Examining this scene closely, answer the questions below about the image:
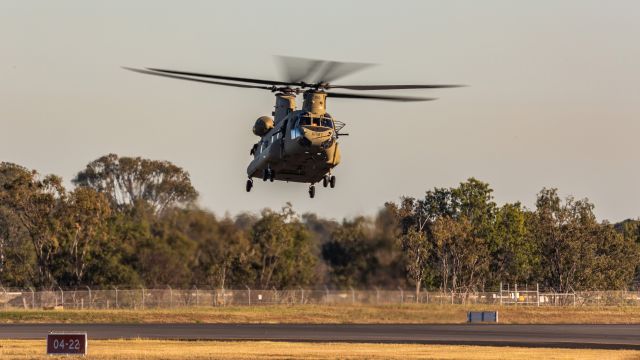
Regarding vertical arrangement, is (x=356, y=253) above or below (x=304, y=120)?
below

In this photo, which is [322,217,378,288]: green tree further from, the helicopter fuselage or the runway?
the helicopter fuselage

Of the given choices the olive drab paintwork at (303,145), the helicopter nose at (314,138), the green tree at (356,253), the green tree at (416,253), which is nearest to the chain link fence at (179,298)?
the green tree at (416,253)

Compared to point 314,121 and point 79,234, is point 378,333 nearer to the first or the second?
point 314,121

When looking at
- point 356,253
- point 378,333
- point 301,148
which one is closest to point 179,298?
point 378,333

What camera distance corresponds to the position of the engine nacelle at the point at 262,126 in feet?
180

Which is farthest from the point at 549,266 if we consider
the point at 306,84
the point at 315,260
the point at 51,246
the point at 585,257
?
the point at 306,84

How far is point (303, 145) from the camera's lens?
164ft

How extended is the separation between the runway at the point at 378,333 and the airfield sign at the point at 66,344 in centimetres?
1407

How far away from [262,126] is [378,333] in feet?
72.3

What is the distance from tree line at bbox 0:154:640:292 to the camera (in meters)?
95.9

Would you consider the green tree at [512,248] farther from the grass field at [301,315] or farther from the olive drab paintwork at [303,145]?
the olive drab paintwork at [303,145]

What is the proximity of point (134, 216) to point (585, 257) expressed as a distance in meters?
46.3

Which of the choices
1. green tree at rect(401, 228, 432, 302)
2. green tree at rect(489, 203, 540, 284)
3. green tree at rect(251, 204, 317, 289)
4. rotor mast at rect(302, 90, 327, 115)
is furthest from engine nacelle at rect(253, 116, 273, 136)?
green tree at rect(251, 204, 317, 289)

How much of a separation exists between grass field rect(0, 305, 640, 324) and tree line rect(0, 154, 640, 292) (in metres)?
2.66
